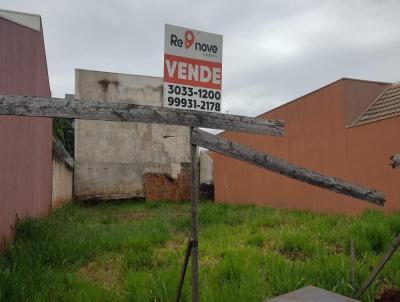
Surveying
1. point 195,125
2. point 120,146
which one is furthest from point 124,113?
point 120,146

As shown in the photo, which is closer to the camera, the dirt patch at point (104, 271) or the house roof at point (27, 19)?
the dirt patch at point (104, 271)

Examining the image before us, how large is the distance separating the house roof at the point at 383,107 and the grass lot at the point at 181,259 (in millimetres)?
2286

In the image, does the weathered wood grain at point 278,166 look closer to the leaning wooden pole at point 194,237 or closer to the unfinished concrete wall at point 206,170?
the leaning wooden pole at point 194,237

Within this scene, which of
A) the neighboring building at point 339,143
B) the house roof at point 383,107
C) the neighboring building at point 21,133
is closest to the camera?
the neighboring building at point 21,133

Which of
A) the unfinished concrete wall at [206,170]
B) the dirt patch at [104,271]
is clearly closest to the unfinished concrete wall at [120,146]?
the unfinished concrete wall at [206,170]

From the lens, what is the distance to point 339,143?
960 centimetres

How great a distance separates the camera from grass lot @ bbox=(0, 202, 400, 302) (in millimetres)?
4105

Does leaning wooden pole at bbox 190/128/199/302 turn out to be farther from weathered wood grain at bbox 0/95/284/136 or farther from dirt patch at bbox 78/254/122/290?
dirt patch at bbox 78/254/122/290

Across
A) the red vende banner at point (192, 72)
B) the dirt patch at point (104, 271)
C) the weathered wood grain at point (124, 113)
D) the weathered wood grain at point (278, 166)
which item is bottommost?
the dirt patch at point (104, 271)

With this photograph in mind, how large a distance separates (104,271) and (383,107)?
720 cm

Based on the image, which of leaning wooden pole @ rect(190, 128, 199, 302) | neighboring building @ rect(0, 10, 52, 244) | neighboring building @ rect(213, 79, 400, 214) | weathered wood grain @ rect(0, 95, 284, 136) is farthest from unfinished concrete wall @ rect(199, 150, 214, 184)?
leaning wooden pole @ rect(190, 128, 199, 302)

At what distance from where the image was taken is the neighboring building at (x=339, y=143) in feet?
26.6

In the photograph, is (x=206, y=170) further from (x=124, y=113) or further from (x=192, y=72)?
(x=124, y=113)

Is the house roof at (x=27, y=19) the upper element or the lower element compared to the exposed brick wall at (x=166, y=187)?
upper
